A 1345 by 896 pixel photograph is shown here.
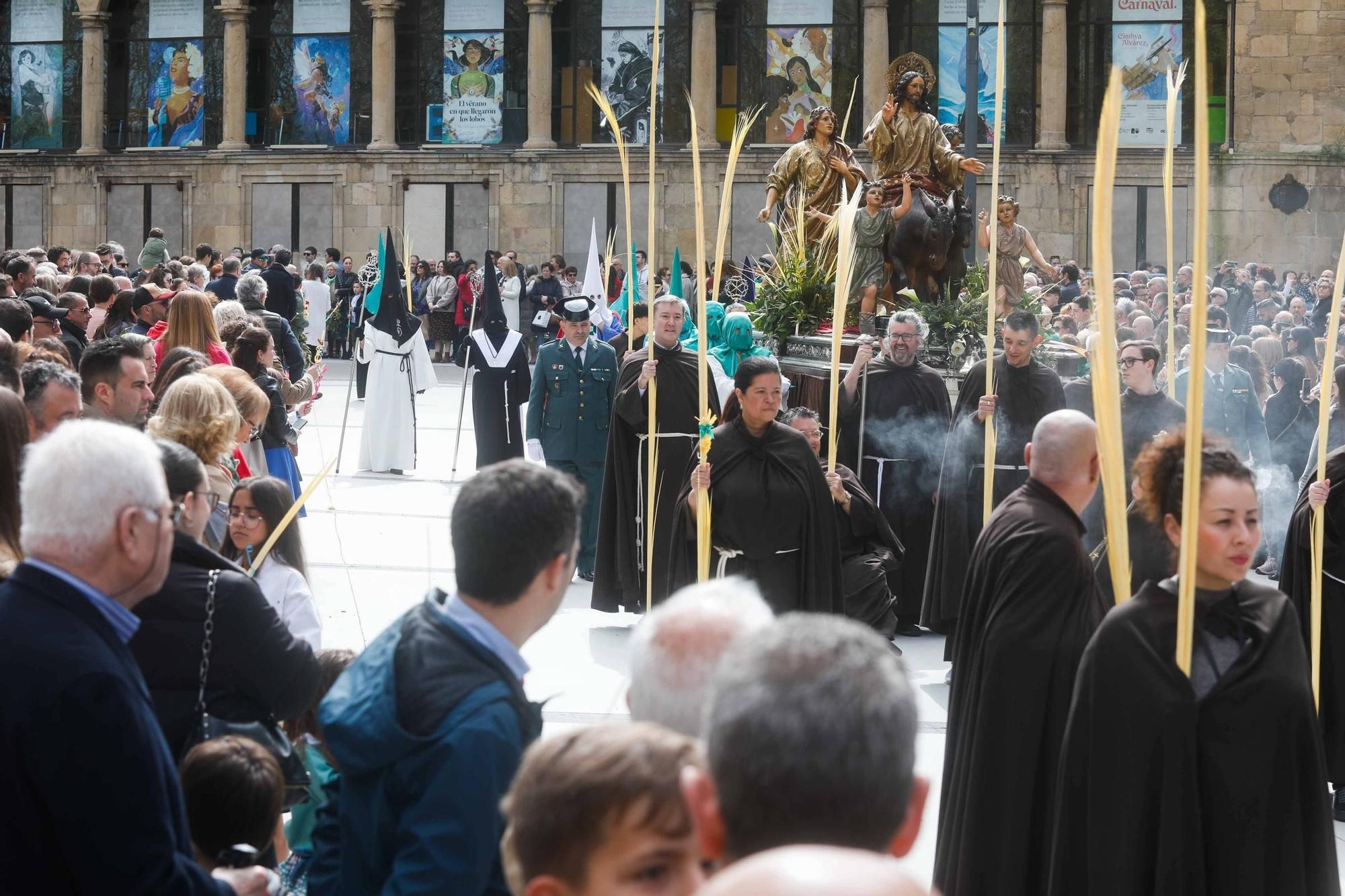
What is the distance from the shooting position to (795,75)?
113 ft

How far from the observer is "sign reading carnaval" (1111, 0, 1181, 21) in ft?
107

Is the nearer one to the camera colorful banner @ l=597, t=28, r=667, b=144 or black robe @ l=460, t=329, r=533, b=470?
black robe @ l=460, t=329, r=533, b=470

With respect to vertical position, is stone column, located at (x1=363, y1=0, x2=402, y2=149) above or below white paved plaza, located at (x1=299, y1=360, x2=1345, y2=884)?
above

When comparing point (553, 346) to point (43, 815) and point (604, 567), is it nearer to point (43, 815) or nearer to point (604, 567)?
point (604, 567)

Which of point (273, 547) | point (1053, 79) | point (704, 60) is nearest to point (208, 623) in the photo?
point (273, 547)

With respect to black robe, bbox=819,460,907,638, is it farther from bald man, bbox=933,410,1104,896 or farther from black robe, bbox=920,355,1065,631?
bald man, bbox=933,410,1104,896

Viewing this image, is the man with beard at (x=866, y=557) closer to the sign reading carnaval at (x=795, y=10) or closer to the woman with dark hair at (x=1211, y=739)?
the woman with dark hair at (x=1211, y=739)

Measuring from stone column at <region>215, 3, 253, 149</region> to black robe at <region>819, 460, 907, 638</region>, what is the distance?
29.8m

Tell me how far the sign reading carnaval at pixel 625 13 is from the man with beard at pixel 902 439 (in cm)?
2613

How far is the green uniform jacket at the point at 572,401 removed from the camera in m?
11.4

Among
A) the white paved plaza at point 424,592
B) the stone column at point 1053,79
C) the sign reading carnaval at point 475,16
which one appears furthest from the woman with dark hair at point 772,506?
the sign reading carnaval at point 475,16

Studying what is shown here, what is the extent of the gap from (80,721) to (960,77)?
104 feet

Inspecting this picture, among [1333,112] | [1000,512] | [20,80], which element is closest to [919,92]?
[1000,512]

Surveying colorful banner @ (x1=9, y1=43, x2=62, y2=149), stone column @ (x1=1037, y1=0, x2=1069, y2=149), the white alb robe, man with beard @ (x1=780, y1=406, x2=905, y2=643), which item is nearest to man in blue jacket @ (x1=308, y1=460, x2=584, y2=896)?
man with beard @ (x1=780, y1=406, x2=905, y2=643)
